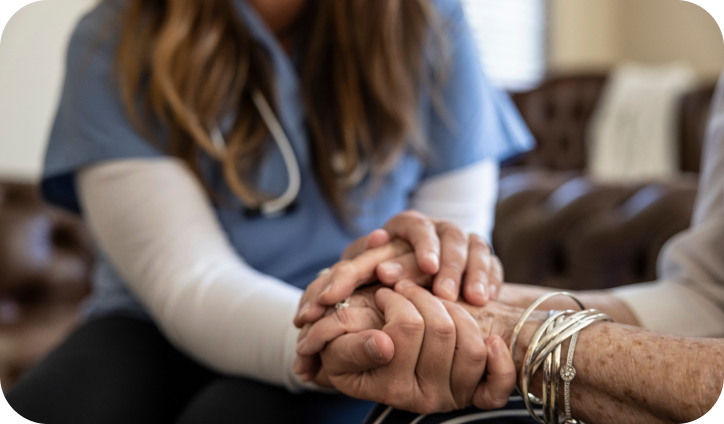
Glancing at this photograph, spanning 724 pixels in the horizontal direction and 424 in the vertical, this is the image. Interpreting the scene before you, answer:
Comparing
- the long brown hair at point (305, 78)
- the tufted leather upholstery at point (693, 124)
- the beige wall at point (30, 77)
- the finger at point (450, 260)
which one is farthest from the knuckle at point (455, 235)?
the tufted leather upholstery at point (693, 124)

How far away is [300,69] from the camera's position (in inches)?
31.9

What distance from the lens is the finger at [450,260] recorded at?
1.63 ft

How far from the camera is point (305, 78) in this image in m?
0.79

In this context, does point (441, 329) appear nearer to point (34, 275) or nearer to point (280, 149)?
point (280, 149)

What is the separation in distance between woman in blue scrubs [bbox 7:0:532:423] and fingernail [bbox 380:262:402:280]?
0.06 ft

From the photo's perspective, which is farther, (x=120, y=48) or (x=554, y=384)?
(x=120, y=48)

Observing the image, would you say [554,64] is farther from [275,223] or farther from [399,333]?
[399,333]

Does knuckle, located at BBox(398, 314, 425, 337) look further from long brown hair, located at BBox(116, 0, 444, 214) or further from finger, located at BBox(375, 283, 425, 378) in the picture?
long brown hair, located at BBox(116, 0, 444, 214)

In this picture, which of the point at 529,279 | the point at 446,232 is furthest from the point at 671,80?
the point at 446,232

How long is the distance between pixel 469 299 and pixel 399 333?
0.35 feet

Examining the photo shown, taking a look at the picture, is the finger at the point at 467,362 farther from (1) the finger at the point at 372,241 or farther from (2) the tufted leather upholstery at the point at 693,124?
(2) the tufted leather upholstery at the point at 693,124

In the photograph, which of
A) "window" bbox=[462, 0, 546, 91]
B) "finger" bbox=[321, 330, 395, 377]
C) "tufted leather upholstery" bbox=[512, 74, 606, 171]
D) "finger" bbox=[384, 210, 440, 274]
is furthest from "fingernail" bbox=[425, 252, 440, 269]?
"window" bbox=[462, 0, 546, 91]

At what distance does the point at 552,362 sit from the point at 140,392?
0.45 m

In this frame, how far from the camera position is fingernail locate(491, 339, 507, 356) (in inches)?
17.3
